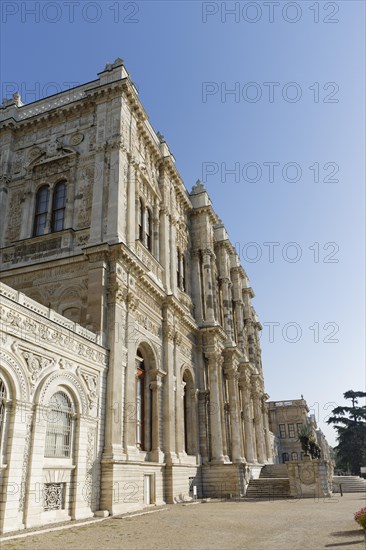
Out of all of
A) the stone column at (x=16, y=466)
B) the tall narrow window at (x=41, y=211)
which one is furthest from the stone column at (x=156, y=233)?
the stone column at (x=16, y=466)

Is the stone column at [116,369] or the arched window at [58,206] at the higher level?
the arched window at [58,206]

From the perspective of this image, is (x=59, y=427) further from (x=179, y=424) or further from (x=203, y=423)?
(x=203, y=423)

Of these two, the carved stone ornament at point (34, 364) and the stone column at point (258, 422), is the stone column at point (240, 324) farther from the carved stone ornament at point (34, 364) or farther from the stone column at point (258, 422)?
the carved stone ornament at point (34, 364)

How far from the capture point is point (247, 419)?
36.2 metres

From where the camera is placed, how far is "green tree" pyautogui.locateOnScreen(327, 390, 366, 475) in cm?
5738

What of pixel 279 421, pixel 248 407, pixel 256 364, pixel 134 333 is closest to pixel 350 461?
pixel 279 421

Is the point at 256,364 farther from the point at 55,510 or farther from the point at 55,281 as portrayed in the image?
the point at 55,510

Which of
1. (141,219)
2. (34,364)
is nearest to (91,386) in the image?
(34,364)

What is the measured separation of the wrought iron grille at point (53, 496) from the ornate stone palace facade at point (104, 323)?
48mm

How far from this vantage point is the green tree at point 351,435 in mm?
57381

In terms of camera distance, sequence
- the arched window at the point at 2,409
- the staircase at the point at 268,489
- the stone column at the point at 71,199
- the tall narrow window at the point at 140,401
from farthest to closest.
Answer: the staircase at the point at 268,489 < the stone column at the point at 71,199 < the tall narrow window at the point at 140,401 < the arched window at the point at 2,409

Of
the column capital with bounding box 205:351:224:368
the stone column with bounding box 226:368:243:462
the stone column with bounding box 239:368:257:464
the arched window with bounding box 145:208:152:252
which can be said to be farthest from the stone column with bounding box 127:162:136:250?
the stone column with bounding box 239:368:257:464

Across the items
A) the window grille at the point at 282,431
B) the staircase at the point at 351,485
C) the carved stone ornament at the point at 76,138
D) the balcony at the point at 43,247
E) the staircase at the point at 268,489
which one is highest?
the carved stone ornament at the point at 76,138

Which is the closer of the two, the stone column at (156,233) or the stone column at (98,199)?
the stone column at (98,199)
